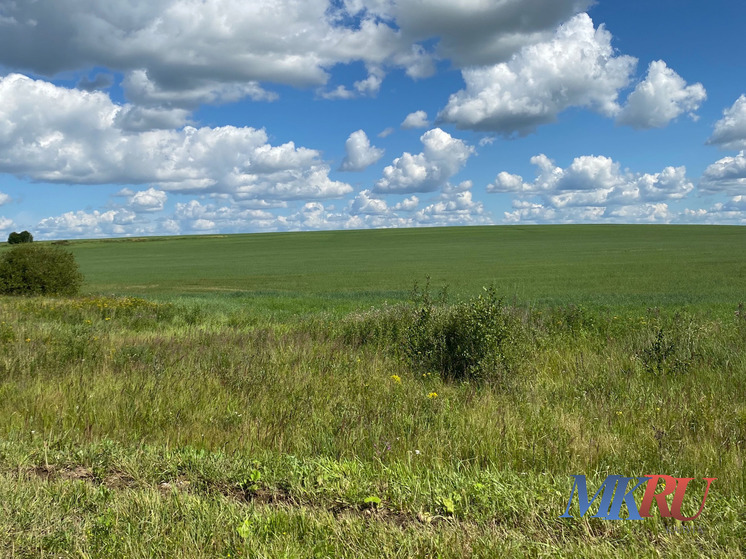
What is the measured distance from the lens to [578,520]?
137 inches

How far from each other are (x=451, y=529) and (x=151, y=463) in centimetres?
246

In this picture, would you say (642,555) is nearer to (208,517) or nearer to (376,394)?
(208,517)

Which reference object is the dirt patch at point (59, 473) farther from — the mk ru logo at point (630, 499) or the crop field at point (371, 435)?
the mk ru logo at point (630, 499)

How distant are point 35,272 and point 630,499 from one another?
82.9ft

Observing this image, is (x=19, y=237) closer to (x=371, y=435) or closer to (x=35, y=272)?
(x=35, y=272)

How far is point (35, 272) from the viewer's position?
76.1 ft

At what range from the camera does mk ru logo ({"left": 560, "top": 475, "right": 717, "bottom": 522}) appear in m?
3.58

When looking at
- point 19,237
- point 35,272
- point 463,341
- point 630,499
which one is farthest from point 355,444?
point 19,237

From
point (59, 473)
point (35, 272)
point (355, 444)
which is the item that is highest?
point (35, 272)

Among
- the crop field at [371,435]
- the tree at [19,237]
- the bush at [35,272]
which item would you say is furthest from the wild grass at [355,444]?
the tree at [19,237]

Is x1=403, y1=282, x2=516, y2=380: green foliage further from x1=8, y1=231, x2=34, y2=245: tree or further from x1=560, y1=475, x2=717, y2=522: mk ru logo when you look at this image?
x1=8, y1=231, x2=34, y2=245: tree

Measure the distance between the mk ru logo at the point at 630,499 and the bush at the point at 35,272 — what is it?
24767 mm

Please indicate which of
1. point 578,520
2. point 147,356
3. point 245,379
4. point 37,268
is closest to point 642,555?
point 578,520

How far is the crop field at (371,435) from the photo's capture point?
131 inches
